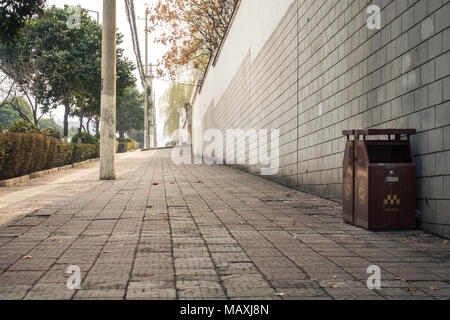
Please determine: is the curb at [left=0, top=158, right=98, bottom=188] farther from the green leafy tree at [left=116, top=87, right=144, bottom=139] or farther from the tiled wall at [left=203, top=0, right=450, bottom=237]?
the green leafy tree at [left=116, top=87, right=144, bottom=139]

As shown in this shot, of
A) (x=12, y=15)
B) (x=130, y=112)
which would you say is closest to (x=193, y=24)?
(x=12, y=15)

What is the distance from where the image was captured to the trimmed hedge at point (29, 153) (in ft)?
37.1

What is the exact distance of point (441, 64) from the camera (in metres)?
4.65

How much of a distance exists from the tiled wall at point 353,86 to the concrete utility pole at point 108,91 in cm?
378

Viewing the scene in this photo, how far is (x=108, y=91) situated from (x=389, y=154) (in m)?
8.29

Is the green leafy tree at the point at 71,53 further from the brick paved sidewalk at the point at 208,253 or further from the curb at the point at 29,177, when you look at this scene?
the brick paved sidewalk at the point at 208,253

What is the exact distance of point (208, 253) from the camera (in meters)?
4.16

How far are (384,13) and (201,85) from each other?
23.4 m

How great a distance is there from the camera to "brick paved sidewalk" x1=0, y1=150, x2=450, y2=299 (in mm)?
3111

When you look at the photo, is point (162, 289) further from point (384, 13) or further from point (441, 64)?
point (384, 13)

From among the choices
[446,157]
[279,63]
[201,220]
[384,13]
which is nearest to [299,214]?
[201,220]

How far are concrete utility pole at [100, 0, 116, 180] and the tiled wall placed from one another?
378 cm

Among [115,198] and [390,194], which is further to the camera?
[115,198]

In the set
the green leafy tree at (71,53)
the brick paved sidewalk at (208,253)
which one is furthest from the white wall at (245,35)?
the green leafy tree at (71,53)
